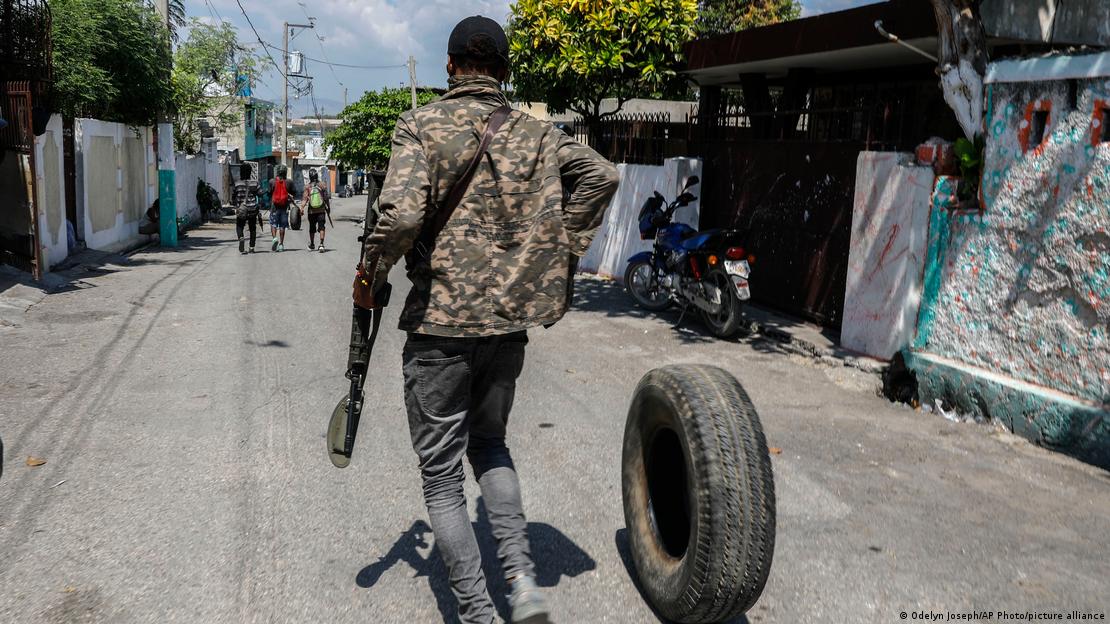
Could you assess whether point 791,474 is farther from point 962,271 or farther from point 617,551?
point 962,271

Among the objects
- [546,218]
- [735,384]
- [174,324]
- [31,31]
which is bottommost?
[174,324]

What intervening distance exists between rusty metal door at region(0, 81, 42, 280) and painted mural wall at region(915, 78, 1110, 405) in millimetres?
10306

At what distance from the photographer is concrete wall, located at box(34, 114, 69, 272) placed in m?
12.8

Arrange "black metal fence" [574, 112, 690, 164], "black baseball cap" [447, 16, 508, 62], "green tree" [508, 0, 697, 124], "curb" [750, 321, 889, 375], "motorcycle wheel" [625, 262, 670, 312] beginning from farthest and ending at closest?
"black metal fence" [574, 112, 690, 164] < "green tree" [508, 0, 697, 124] < "motorcycle wheel" [625, 262, 670, 312] < "curb" [750, 321, 889, 375] < "black baseball cap" [447, 16, 508, 62]

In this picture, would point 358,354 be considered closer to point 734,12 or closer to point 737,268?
point 737,268

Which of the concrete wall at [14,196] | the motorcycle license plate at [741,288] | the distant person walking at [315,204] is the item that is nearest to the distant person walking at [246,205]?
the distant person walking at [315,204]

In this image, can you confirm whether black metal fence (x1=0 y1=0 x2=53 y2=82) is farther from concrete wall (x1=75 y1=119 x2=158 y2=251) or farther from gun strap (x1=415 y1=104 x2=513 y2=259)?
gun strap (x1=415 y1=104 x2=513 y2=259)

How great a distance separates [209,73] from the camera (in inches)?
1261

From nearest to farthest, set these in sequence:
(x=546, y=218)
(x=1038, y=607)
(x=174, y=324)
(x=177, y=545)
A: (x=546, y=218), (x=1038, y=607), (x=177, y=545), (x=174, y=324)

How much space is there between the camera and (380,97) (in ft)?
105

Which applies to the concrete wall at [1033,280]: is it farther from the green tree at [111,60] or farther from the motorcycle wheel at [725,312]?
the green tree at [111,60]

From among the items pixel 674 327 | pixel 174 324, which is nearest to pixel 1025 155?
pixel 674 327

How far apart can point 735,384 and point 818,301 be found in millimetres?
6628

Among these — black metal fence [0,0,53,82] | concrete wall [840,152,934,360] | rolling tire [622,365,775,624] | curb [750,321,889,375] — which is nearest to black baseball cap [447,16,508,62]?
rolling tire [622,365,775,624]
